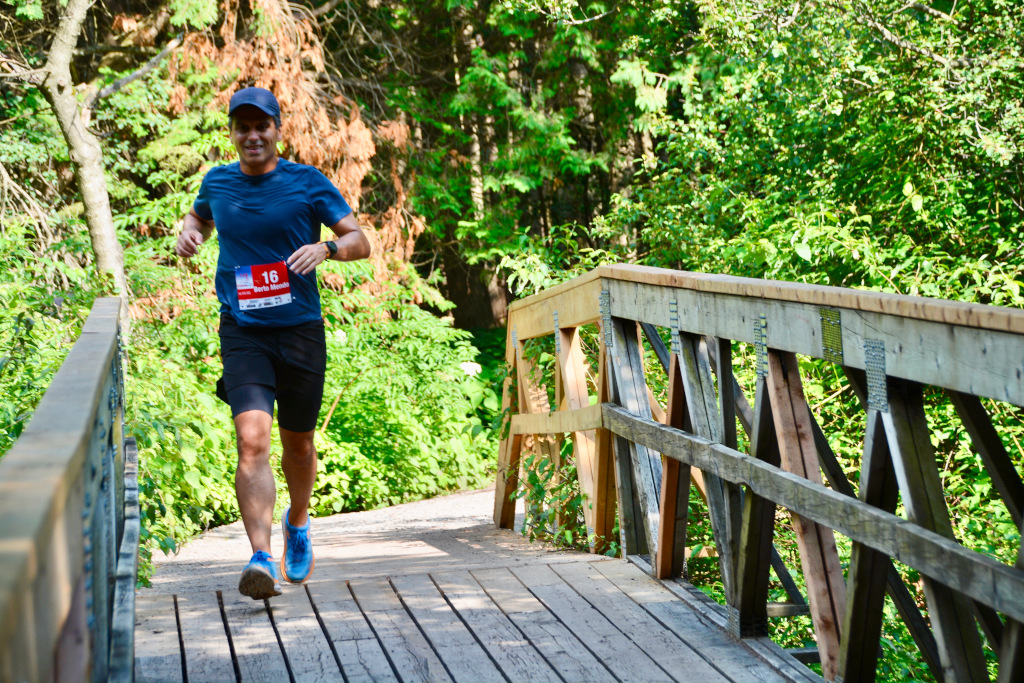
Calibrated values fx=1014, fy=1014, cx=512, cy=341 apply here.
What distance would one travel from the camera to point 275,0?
1157cm

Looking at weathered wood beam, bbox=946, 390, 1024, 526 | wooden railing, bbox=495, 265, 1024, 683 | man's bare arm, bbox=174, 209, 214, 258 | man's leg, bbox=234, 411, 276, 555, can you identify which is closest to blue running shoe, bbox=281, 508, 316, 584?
man's leg, bbox=234, 411, 276, 555

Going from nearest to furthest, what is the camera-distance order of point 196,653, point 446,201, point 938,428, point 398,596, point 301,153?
point 196,653 < point 398,596 < point 938,428 < point 301,153 < point 446,201

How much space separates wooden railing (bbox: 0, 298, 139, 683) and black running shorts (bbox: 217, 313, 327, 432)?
108 centimetres

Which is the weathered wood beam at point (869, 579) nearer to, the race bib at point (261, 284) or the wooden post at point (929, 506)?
the wooden post at point (929, 506)

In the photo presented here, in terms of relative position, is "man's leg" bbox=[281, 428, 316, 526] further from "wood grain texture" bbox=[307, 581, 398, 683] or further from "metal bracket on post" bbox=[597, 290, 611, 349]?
"metal bracket on post" bbox=[597, 290, 611, 349]

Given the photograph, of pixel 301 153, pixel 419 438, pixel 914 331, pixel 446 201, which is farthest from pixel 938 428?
pixel 446 201

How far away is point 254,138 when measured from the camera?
11.9ft

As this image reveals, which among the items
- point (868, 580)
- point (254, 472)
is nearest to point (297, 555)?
point (254, 472)

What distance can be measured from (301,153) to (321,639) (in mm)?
9555

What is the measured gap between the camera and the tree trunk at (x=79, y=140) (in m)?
9.87

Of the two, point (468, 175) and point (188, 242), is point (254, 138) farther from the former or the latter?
point (468, 175)

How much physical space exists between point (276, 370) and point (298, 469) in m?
0.44

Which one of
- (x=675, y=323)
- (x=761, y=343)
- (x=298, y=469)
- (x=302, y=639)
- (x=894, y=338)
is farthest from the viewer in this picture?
(x=298, y=469)

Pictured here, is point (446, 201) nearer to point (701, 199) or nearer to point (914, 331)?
point (701, 199)
